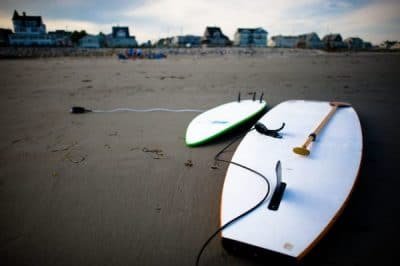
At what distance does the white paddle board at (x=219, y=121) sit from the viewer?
261cm

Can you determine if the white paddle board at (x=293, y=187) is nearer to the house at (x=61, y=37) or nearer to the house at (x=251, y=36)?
the house at (x=251, y=36)

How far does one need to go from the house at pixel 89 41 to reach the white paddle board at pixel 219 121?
4764cm

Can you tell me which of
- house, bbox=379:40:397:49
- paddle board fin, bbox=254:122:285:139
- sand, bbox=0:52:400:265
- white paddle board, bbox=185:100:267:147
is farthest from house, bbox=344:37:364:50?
paddle board fin, bbox=254:122:285:139

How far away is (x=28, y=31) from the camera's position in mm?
41312

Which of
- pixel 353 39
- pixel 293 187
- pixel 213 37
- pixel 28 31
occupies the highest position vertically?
pixel 353 39

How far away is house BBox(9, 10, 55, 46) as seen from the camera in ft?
Answer: 132

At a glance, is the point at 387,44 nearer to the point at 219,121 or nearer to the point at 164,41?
the point at 164,41

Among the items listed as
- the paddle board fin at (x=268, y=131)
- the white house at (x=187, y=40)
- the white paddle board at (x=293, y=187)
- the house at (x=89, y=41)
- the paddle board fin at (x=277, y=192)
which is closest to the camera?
the white paddle board at (x=293, y=187)

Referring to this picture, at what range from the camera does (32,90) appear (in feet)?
18.2

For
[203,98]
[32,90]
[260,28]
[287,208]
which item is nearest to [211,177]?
[287,208]

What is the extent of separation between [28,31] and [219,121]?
54943mm

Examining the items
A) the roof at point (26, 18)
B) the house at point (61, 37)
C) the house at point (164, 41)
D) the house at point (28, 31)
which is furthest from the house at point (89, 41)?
the house at point (164, 41)

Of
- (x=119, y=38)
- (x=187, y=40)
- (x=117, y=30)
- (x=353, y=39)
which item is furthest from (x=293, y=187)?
(x=353, y=39)

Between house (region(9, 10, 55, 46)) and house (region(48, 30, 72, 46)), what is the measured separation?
1.74 m
